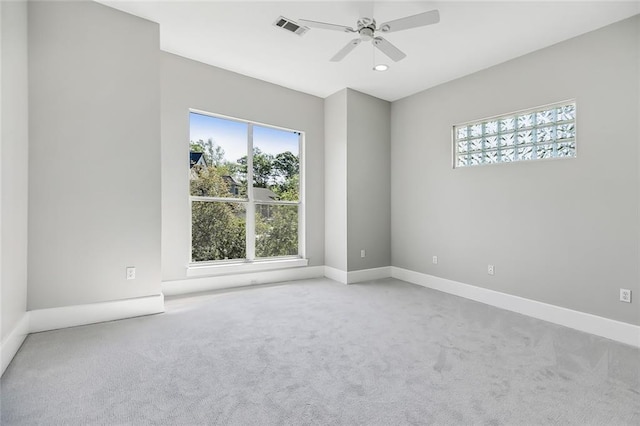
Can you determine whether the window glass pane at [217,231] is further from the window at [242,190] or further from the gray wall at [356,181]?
the gray wall at [356,181]

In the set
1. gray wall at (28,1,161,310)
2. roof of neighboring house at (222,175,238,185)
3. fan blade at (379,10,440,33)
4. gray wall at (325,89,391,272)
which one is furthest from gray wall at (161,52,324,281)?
fan blade at (379,10,440,33)

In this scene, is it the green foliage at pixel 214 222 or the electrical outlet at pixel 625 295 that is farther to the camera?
the green foliage at pixel 214 222

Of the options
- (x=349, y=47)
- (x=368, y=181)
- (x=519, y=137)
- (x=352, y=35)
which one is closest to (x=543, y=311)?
(x=519, y=137)

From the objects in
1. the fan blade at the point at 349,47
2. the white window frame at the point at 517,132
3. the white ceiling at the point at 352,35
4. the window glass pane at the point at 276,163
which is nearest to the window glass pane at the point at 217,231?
the window glass pane at the point at 276,163

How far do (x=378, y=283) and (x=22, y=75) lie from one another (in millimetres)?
4584

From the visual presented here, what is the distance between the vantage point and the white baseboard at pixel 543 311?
2.71 metres

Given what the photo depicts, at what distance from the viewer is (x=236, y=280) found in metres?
4.27

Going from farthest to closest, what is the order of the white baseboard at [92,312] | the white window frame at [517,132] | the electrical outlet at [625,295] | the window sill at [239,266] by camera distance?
the window sill at [239,266] → the white window frame at [517,132] → the electrical outlet at [625,295] → the white baseboard at [92,312]

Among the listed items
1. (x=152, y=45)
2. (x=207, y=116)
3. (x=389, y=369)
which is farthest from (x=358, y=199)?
(x=152, y=45)

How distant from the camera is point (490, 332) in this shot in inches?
111

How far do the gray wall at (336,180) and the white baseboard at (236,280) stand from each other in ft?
1.39

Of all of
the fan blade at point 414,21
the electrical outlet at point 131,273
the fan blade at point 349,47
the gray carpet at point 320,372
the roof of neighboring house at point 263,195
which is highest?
the fan blade at point 349,47

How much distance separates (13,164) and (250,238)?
264cm

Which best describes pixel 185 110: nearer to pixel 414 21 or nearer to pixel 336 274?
pixel 414 21
